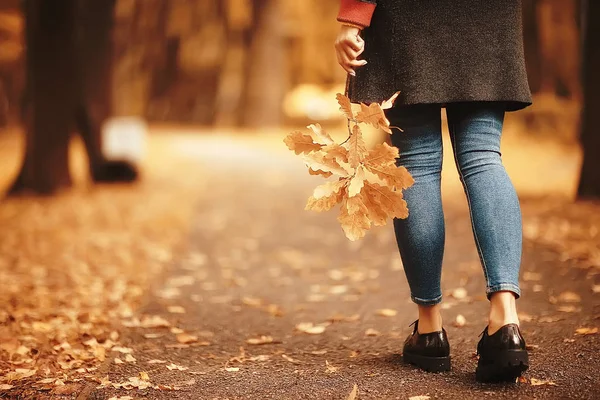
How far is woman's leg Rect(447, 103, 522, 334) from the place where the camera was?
2104 millimetres

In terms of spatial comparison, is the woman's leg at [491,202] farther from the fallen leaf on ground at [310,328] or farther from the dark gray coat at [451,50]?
the fallen leaf on ground at [310,328]

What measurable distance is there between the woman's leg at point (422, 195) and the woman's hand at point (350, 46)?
21cm

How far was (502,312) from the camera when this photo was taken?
2.08 meters

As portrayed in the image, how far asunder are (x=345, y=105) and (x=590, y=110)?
5217mm

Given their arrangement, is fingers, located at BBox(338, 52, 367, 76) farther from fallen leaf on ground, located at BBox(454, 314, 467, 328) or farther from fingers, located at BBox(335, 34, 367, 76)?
fallen leaf on ground, located at BBox(454, 314, 467, 328)

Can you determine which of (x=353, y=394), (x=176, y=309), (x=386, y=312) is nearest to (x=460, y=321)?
(x=386, y=312)

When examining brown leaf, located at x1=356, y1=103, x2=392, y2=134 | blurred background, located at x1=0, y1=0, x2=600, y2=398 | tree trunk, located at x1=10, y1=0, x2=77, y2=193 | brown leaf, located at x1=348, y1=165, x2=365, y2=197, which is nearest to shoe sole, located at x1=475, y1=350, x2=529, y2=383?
blurred background, located at x1=0, y1=0, x2=600, y2=398

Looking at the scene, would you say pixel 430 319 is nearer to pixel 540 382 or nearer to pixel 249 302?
pixel 540 382

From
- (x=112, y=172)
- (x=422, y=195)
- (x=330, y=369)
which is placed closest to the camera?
(x=422, y=195)

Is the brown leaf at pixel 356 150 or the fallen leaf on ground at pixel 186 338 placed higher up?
the brown leaf at pixel 356 150

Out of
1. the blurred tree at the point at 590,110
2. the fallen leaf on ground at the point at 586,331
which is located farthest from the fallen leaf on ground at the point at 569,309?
the blurred tree at the point at 590,110

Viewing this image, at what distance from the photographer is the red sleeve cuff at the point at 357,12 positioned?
2.12 metres

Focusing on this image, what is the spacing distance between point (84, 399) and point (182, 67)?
56.8ft

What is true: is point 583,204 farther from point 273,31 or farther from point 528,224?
point 273,31
